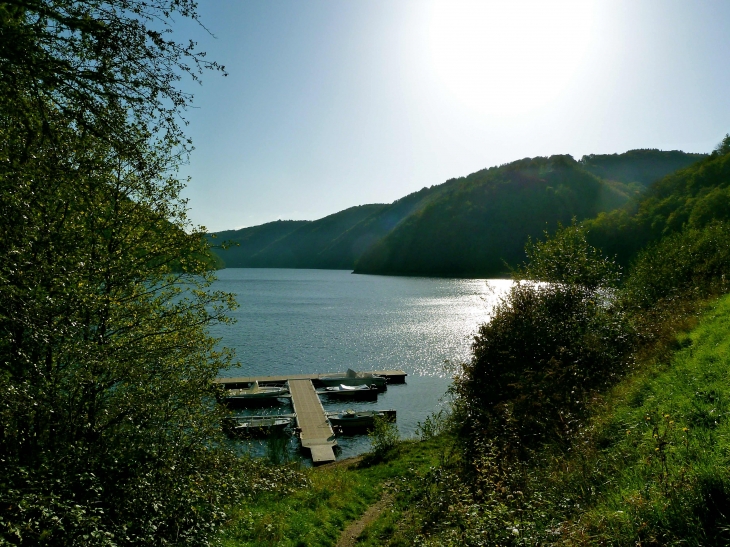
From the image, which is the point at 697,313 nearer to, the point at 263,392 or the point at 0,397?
the point at 0,397

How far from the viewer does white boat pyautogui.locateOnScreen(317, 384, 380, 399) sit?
1505 inches

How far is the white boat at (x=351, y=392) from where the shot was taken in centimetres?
3822

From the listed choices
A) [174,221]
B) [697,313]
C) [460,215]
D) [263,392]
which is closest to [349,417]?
[263,392]

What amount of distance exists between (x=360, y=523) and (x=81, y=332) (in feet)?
30.6

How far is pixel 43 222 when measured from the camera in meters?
6.61

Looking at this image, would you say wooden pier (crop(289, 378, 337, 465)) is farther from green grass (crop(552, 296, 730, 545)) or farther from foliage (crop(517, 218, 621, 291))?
green grass (crop(552, 296, 730, 545))

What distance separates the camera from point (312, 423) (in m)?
30.5

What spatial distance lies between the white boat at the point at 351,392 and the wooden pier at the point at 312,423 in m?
1.53

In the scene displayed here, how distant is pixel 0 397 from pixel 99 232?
3.71 m

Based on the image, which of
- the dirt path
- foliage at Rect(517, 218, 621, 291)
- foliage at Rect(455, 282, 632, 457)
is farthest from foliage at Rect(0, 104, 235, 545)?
foliage at Rect(517, 218, 621, 291)

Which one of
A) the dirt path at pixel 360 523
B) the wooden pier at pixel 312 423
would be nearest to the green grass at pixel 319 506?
the dirt path at pixel 360 523

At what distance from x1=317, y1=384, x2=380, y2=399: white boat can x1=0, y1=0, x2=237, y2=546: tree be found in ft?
100

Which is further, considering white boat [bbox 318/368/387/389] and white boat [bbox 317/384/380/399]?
white boat [bbox 318/368/387/389]

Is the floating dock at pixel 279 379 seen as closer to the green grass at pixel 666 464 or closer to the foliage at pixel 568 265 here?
the foliage at pixel 568 265
